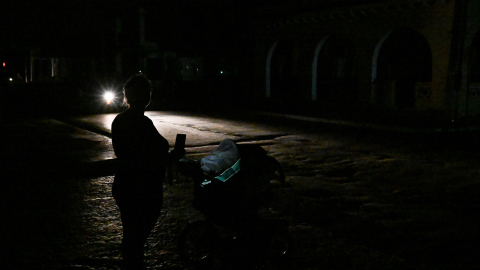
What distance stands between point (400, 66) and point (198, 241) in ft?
57.2

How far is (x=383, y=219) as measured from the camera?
553cm

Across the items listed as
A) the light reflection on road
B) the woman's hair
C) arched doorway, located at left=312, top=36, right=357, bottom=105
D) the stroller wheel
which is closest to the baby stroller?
the stroller wheel

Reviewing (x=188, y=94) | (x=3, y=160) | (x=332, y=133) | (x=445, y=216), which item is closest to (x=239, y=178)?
(x=445, y=216)

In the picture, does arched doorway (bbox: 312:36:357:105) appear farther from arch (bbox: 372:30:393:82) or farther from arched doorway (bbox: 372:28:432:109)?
arch (bbox: 372:30:393:82)

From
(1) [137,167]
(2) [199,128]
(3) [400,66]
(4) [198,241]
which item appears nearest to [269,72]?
(3) [400,66]

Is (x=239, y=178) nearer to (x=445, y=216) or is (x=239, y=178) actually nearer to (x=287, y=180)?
(x=445, y=216)

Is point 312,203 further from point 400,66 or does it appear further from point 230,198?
point 400,66

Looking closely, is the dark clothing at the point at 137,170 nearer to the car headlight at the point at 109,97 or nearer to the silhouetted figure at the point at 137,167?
the silhouetted figure at the point at 137,167

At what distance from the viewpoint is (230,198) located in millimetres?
3904

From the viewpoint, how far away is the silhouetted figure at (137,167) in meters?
3.26

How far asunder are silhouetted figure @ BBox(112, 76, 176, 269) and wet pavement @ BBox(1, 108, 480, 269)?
38.8 inches

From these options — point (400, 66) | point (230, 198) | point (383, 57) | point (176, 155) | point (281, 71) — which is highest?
point (383, 57)

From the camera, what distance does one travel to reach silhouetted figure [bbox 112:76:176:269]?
326 cm

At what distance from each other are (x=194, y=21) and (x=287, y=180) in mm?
25264
